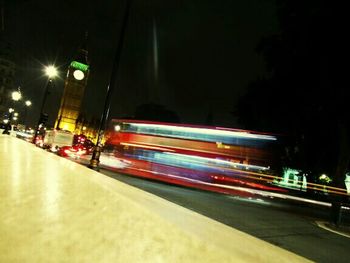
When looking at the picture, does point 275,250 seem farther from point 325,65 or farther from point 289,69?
point 289,69

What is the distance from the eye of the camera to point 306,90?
22500 mm

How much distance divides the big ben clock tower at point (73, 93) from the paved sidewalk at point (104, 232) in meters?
112

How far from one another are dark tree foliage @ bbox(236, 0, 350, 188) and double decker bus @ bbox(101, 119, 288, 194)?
3.72 meters

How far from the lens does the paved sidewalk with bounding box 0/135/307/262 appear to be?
169 cm

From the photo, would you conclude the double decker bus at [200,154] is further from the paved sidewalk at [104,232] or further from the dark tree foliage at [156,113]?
the dark tree foliage at [156,113]

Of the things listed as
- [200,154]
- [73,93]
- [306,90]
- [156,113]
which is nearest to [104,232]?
[200,154]

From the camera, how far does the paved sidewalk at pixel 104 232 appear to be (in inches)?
66.5

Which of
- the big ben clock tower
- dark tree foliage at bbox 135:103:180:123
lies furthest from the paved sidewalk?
the big ben clock tower

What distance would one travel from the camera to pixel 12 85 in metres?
107

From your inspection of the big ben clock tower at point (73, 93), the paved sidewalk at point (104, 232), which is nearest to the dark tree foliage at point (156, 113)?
the big ben clock tower at point (73, 93)

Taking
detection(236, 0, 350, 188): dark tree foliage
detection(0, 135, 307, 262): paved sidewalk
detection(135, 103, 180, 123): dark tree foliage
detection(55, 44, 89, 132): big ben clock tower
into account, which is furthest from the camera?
detection(55, 44, 89, 132): big ben clock tower

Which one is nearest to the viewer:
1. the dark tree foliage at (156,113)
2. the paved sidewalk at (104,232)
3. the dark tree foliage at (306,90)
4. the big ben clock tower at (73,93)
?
the paved sidewalk at (104,232)

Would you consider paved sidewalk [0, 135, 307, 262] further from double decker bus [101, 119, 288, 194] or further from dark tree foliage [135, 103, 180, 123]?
dark tree foliage [135, 103, 180, 123]

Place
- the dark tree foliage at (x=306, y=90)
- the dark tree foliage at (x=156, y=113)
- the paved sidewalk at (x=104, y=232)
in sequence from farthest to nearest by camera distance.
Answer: the dark tree foliage at (x=156, y=113)
the dark tree foliage at (x=306, y=90)
the paved sidewalk at (x=104, y=232)
